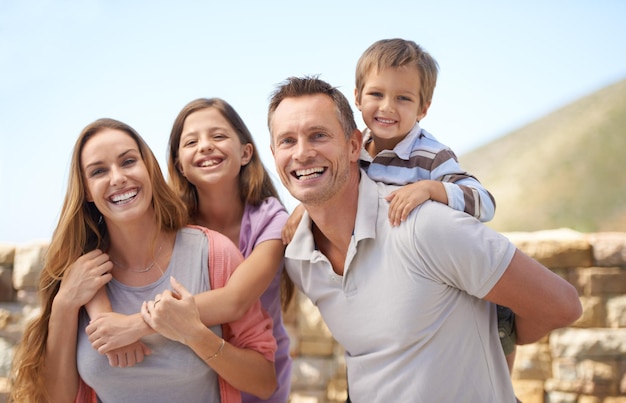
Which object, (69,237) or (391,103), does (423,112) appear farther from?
(69,237)

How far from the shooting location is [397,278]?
72.5 inches

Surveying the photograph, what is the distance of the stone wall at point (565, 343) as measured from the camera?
3.86 meters

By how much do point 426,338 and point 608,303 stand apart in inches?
98.9

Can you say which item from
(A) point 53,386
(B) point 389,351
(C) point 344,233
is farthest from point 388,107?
(A) point 53,386

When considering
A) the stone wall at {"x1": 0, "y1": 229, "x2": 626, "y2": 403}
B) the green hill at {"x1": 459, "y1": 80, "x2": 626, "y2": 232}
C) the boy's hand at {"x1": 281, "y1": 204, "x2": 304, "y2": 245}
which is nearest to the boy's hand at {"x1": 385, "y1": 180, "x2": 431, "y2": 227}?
the boy's hand at {"x1": 281, "y1": 204, "x2": 304, "y2": 245}

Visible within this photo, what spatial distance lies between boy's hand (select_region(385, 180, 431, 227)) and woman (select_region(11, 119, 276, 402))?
22.1 inches

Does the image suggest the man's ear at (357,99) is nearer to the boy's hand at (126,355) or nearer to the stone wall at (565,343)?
the boy's hand at (126,355)

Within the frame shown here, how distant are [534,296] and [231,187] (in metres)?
1.14

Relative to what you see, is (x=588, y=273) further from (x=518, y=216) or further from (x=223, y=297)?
(x=518, y=216)

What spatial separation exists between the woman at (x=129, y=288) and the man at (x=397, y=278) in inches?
11.6

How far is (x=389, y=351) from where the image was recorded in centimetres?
185

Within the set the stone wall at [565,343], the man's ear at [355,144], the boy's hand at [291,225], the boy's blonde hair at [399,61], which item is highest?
the boy's blonde hair at [399,61]

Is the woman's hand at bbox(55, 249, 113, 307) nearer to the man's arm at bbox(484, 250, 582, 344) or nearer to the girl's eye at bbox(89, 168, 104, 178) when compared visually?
the girl's eye at bbox(89, 168, 104, 178)

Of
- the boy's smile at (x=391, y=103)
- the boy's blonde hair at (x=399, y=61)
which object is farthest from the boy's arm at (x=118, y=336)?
the boy's blonde hair at (x=399, y=61)
